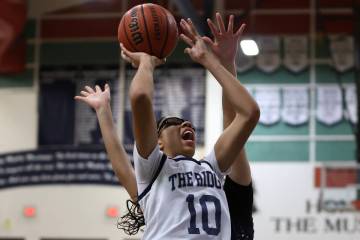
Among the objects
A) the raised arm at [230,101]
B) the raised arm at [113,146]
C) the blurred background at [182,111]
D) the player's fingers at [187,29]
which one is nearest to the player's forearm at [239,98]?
the raised arm at [230,101]

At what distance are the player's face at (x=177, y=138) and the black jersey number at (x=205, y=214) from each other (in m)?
0.28

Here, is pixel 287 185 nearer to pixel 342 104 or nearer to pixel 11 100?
pixel 342 104

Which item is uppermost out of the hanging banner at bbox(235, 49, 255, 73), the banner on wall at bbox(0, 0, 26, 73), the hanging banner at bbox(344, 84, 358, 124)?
the banner on wall at bbox(0, 0, 26, 73)

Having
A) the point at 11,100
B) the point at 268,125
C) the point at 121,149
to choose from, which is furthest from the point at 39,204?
the point at 121,149

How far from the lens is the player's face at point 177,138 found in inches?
138

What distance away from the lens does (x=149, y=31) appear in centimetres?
368

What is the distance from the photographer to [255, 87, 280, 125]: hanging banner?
13312 mm

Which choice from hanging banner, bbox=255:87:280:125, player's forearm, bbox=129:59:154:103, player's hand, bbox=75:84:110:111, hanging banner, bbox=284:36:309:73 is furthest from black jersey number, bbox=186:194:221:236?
hanging banner, bbox=284:36:309:73

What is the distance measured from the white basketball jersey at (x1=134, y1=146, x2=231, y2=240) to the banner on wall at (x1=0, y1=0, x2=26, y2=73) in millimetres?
10581

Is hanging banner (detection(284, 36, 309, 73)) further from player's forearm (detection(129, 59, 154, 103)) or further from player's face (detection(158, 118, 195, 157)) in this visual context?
player's forearm (detection(129, 59, 154, 103))

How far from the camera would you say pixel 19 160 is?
14.4 m

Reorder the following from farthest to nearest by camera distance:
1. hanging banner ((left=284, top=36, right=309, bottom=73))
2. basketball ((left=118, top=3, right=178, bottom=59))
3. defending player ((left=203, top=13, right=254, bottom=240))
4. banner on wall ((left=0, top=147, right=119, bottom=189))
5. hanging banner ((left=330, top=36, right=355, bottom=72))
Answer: banner on wall ((left=0, top=147, right=119, bottom=189)), hanging banner ((left=284, top=36, right=309, bottom=73)), hanging banner ((left=330, top=36, right=355, bottom=72)), defending player ((left=203, top=13, right=254, bottom=240)), basketball ((left=118, top=3, right=178, bottom=59))

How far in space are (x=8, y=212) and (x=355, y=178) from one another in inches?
259

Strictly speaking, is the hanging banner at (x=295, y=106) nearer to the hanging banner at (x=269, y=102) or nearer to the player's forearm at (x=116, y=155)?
the hanging banner at (x=269, y=102)
